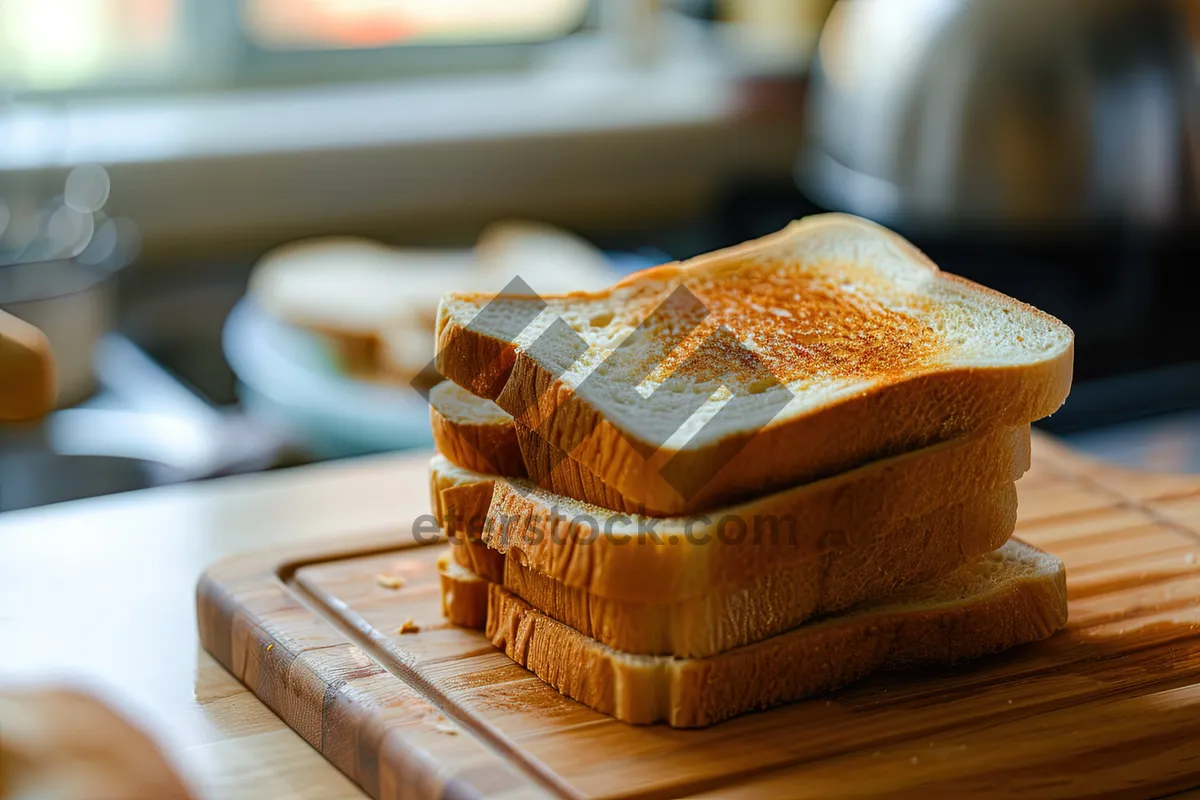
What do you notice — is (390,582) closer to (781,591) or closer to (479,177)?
(781,591)

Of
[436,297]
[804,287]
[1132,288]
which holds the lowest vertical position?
[436,297]

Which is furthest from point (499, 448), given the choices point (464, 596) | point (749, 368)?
point (749, 368)

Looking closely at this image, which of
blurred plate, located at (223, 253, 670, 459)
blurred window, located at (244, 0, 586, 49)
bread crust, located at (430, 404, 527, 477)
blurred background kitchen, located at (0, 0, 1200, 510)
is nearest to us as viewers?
bread crust, located at (430, 404, 527, 477)

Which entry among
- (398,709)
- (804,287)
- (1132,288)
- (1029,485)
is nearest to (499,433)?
(398,709)

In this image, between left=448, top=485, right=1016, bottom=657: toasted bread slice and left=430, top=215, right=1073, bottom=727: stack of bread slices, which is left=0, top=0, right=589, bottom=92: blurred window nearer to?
left=430, top=215, right=1073, bottom=727: stack of bread slices

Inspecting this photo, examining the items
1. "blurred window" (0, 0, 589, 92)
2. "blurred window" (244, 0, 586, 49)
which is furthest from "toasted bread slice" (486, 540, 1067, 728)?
"blurred window" (244, 0, 586, 49)

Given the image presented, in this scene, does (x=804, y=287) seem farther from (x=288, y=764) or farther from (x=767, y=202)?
(x=767, y=202)
